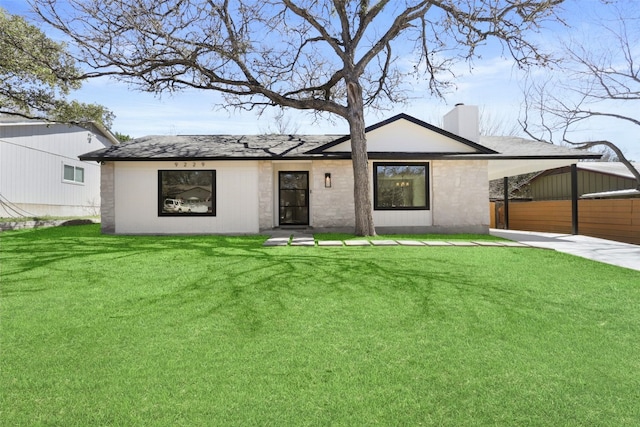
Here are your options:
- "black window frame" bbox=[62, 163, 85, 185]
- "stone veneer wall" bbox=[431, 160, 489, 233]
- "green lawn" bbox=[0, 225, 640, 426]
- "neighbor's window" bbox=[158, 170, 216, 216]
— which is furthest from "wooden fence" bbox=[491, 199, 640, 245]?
"black window frame" bbox=[62, 163, 85, 185]

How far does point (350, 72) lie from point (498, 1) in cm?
409

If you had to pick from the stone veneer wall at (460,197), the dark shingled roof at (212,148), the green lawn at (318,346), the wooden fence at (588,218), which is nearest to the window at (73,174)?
the dark shingled roof at (212,148)

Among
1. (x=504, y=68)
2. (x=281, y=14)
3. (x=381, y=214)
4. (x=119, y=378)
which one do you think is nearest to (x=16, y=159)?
(x=281, y=14)

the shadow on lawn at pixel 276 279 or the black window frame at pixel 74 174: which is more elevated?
the black window frame at pixel 74 174

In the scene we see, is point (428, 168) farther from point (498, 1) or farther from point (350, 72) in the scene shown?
point (498, 1)

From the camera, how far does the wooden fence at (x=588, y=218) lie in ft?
36.7

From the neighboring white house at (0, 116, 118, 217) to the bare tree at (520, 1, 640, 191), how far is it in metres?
21.2

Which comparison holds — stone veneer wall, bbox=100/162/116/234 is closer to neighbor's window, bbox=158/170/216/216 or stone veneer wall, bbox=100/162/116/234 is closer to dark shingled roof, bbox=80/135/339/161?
dark shingled roof, bbox=80/135/339/161

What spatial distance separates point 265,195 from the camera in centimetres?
1193

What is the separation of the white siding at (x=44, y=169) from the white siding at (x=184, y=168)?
700 centimetres

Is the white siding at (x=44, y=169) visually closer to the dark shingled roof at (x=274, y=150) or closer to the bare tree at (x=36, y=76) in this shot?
the bare tree at (x=36, y=76)

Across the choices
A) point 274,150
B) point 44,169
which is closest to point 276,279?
point 274,150

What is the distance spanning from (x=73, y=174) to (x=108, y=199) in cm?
998

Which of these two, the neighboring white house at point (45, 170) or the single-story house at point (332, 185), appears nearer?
the single-story house at point (332, 185)
